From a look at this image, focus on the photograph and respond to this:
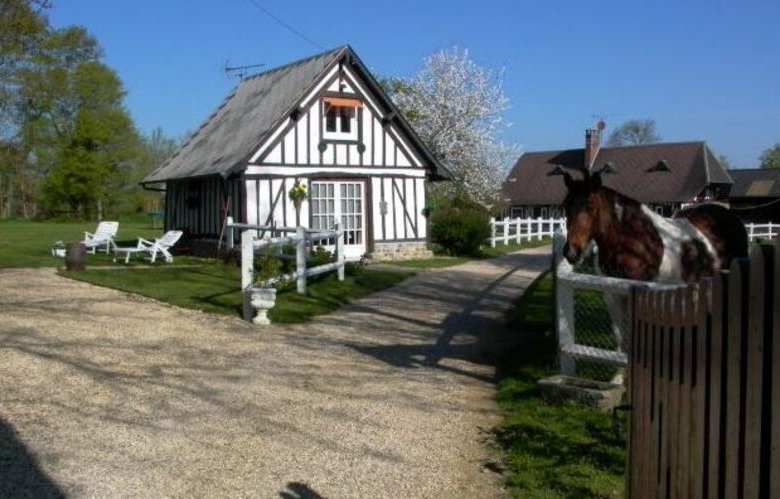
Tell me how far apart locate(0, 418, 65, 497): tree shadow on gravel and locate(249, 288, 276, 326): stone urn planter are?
20.1ft

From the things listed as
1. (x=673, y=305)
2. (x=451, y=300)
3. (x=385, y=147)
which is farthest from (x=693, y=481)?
(x=385, y=147)

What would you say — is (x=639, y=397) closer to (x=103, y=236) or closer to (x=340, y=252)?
(x=340, y=252)

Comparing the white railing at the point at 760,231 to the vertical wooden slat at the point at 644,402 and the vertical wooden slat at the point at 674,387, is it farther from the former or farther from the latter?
the vertical wooden slat at the point at 674,387

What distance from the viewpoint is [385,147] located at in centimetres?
2455

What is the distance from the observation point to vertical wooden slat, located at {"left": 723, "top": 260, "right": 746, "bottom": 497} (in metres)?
2.37

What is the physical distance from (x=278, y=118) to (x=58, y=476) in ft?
57.0

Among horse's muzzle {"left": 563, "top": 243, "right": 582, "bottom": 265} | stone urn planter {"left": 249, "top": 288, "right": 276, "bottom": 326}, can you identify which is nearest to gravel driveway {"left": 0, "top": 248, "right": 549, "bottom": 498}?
stone urn planter {"left": 249, "top": 288, "right": 276, "bottom": 326}

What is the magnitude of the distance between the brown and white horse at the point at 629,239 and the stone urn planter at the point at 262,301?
625 centimetres

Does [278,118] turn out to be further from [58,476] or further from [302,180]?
[58,476]

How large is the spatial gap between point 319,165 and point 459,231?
6.25 m

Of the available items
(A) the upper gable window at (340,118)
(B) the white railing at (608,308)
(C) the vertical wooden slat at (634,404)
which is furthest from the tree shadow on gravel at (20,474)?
(A) the upper gable window at (340,118)

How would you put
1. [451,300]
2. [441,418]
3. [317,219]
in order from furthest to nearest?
[317,219] < [451,300] < [441,418]

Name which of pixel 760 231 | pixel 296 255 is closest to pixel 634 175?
pixel 760 231

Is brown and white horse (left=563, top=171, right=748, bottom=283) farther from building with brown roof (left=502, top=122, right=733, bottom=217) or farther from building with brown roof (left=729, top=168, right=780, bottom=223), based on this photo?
building with brown roof (left=729, top=168, right=780, bottom=223)
